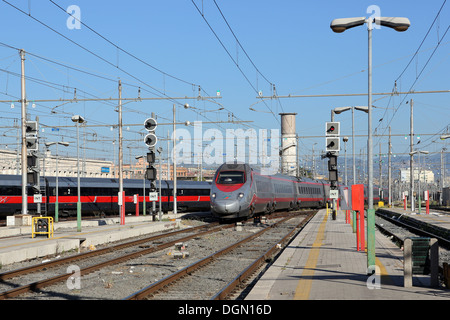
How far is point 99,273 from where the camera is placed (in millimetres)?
15367

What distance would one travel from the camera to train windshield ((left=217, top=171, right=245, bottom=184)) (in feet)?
116

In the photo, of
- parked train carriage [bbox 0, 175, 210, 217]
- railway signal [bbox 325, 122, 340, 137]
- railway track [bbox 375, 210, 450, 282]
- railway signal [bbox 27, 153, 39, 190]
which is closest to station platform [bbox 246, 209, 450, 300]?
railway track [bbox 375, 210, 450, 282]

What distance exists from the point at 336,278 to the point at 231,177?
74.8ft

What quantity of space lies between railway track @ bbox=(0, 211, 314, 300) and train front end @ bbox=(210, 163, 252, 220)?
35.3 feet

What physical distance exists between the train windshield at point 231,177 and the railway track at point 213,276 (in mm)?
12244

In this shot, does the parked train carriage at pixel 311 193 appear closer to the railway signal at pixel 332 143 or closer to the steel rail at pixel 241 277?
the railway signal at pixel 332 143

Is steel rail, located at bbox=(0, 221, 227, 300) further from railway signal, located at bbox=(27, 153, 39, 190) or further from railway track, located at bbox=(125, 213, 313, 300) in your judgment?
railway signal, located at bbox=(27, 153, 39, 190)

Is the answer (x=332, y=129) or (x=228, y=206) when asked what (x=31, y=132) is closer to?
(x=228, y=206)

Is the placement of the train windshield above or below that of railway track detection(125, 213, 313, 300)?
above
